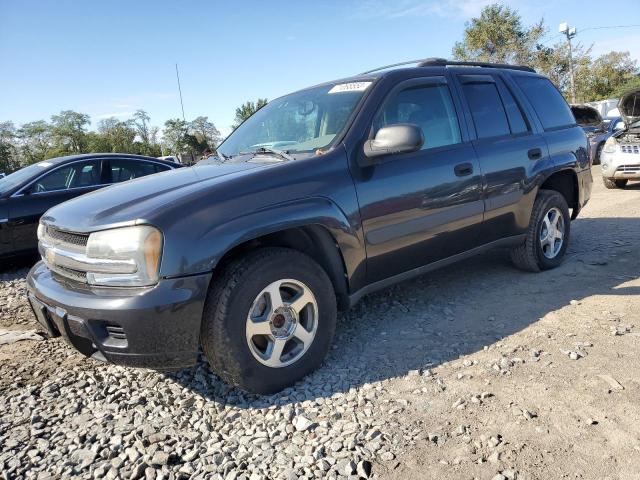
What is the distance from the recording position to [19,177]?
629 centimetres

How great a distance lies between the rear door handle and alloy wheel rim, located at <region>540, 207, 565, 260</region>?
1.88 feet

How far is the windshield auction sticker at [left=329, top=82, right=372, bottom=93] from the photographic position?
334cm

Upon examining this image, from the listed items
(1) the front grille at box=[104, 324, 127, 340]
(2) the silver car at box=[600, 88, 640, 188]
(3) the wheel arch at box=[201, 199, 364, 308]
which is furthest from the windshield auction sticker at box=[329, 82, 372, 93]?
(2) the silver car at box=[600, 88, 640, 188]

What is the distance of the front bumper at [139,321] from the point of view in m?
2.29

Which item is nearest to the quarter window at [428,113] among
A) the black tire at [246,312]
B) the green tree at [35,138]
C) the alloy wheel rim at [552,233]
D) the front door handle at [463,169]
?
the front door handle at [463,169]

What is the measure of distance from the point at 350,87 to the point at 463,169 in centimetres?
104

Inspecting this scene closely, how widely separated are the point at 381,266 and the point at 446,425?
1107 mm

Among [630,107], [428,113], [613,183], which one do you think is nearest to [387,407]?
[428,113]

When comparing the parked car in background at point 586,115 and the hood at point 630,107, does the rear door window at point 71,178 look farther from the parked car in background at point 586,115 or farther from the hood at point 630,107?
the hood at point 630,107

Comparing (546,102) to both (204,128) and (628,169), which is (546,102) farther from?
(204,128)

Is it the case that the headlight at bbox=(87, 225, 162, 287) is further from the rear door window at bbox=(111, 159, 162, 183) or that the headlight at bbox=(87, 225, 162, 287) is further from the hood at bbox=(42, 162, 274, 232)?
the rear door window at bbox=(111, 159, 162, 183)

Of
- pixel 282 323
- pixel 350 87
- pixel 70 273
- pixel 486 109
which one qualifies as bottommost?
A: pixel 282 323

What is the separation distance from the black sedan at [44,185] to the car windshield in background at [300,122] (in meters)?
3.46

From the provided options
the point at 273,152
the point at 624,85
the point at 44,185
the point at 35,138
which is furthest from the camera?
the point at 35,138
